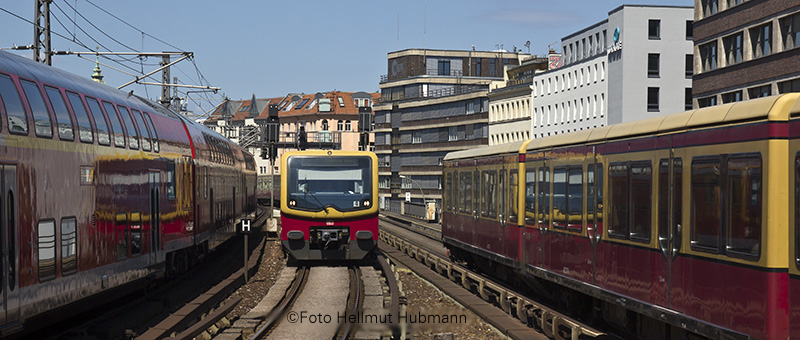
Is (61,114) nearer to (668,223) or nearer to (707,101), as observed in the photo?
(668,223)

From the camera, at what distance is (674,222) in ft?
40.0

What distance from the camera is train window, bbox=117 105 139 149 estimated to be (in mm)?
17938

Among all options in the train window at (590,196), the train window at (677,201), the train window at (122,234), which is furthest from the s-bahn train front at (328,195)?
the train window at (677,201)

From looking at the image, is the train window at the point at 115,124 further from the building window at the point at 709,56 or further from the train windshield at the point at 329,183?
the building window at the point at 709,56

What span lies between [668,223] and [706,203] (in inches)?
44.6

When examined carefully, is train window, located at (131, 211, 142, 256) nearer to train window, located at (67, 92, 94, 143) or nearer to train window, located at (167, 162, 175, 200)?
train window, located at (67, 92, 94, 143)

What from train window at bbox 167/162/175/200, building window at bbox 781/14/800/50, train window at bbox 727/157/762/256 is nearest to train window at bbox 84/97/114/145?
train window at bbox 167/162/175/200

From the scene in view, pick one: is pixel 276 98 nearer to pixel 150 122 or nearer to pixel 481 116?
pixel 481 116

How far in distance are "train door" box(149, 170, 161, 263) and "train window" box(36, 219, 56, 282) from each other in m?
6.21

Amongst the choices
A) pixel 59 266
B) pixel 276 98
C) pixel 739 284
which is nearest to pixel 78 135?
pixel 59 266

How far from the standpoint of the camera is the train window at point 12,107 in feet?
38.6

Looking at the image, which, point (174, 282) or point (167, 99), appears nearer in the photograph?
point (174, 282)

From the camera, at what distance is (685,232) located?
11844mm

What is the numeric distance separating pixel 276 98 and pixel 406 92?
201 feet
